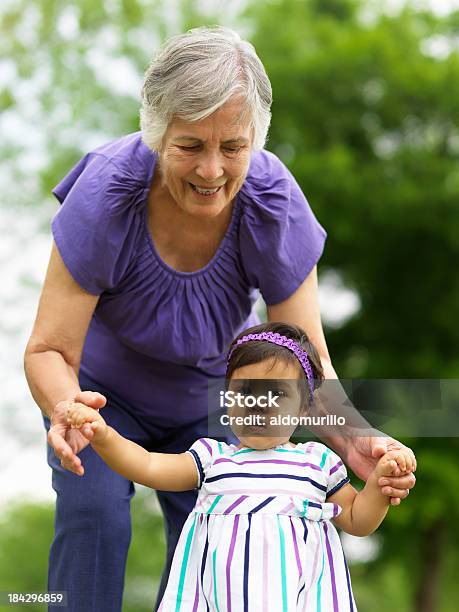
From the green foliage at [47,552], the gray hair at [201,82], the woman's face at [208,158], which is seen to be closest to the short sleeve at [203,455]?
the woman's face at [208,158]

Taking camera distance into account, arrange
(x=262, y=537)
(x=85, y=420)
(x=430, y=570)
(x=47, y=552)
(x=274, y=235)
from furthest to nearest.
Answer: (x=47, y=552) → (x=430, y=570) → (x=274, y=235) → (x=262, y=537) → (x=85, y=420)

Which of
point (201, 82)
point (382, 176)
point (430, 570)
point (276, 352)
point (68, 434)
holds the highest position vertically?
point (382, 176)

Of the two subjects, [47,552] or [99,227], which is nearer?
[99,227]

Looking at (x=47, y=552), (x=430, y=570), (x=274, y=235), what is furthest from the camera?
(x=47, y=552)

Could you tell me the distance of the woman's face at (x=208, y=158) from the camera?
2.50m

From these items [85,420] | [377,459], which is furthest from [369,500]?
[85,420]

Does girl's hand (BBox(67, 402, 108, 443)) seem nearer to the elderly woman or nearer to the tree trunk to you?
the elderly woman

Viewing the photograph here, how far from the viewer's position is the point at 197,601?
2.38 m

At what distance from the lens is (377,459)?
247cm

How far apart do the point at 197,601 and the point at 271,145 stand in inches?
498

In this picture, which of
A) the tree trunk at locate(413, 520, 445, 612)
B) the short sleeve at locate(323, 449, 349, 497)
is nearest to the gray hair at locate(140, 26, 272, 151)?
the short sleeve at locate(323, 449, 349, 497)

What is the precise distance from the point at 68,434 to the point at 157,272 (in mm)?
599

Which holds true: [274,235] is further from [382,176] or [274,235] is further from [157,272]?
[382,176]

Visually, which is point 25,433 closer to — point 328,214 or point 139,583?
point 139,583
